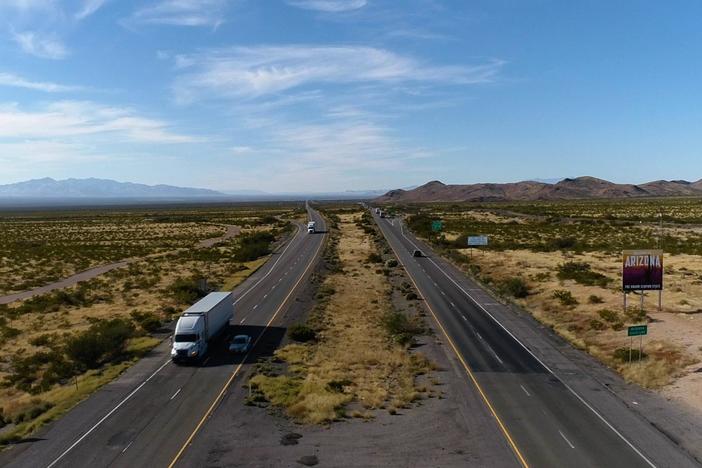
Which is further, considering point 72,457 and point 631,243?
point 631,243

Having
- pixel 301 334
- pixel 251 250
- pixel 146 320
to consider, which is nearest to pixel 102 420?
pixel 301 334

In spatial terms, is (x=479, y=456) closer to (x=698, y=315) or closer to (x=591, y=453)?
(x=591, y=453)

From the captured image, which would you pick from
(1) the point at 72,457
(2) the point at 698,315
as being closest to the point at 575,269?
(2) the point at 698,315

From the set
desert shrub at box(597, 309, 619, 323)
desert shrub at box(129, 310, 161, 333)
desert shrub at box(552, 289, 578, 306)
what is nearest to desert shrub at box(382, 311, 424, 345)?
desert shrub at box(597, 309, 619, 323)

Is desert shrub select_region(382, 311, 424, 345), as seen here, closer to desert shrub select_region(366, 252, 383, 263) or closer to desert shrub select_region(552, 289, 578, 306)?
desert shrub select_region(552, 289, 578, 306)

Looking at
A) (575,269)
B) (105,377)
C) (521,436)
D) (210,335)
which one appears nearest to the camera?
(521,436)

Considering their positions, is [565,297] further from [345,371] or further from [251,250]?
[251,250]

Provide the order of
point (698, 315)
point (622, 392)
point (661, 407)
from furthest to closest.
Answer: point (698, 315) < point (622, 392) < point (661, 407)
